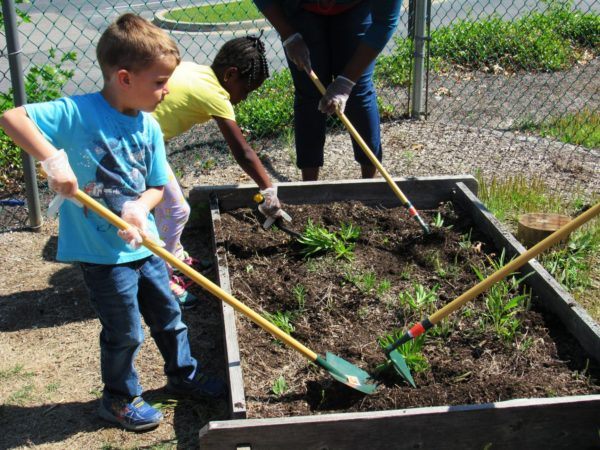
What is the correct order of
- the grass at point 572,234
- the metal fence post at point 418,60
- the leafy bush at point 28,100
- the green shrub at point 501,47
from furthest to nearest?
the green shrub at point 501,47, the metal fence post at point 418,60, the leafy bush at point 28,100, the grass at point 572,234

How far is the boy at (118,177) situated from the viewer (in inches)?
105

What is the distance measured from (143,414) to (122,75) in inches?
55.0

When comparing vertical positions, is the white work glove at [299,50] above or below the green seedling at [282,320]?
above

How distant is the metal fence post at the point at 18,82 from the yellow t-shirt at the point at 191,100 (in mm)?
1065

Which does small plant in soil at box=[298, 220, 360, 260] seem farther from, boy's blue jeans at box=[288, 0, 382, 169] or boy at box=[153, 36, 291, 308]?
boy's blue jeans at box=[288, 0, 382, 169]

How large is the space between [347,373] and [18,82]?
279 centimetres

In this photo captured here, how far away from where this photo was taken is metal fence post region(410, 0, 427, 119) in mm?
6219

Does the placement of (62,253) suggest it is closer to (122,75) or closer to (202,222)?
(122,75)

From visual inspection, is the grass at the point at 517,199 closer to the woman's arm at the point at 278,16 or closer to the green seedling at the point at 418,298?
the green seedling at the point at 418,298

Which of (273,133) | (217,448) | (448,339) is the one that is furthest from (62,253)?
(273,133)

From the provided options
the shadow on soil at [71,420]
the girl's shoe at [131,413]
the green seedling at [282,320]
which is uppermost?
the green seedling at [282,320]

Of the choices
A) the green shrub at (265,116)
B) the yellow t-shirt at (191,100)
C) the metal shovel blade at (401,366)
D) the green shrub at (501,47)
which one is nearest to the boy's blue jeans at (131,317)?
the metal shovel blade at (401,366)

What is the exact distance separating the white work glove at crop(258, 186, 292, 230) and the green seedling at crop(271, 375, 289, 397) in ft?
4.49

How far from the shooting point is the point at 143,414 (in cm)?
316
